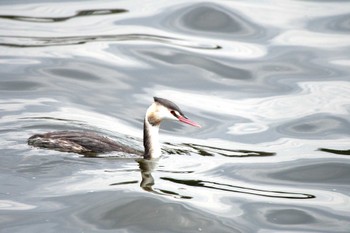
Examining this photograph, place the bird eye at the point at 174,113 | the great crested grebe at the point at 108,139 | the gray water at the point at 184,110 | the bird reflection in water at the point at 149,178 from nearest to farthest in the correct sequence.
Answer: the gray water at the point at 184,110
the bird reflection in water at the point at 149,178
the great crested grebe at the point at 108,139
the bird eye at the point at 174,113

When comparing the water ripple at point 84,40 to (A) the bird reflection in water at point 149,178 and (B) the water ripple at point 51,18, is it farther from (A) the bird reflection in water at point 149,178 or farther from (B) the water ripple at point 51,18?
(A) the bird reflection in water at point 149,178

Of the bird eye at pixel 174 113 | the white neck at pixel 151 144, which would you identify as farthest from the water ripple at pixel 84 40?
the bird eye at pixel 174 113

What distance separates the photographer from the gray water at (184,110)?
1073cm

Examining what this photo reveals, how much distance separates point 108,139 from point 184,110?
234cm

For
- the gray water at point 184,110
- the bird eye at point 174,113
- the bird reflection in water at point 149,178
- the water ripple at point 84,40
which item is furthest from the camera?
the water ripple at point 84,40

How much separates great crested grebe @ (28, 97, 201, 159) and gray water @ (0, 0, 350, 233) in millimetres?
133

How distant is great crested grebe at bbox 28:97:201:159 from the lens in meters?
12.2

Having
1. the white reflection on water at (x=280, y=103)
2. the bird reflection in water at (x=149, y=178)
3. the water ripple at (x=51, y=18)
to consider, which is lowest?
the bird reflection in water at (x=149, y=178)

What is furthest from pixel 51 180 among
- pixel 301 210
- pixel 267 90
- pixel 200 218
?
pixel 267 90

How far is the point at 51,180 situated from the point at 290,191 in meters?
2.71

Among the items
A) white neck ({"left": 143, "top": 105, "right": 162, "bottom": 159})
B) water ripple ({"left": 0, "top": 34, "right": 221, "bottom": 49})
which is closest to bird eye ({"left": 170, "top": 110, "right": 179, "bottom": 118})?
white neck ({"left": 143, "top": 105, "right": 162, "bottom": 159})

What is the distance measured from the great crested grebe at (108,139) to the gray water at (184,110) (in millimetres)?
133

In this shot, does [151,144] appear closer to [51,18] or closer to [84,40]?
[84,40]

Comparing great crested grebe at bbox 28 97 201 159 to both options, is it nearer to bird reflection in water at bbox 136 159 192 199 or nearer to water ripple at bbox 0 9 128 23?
bird reflection in water at bbox 136 159 192 199
